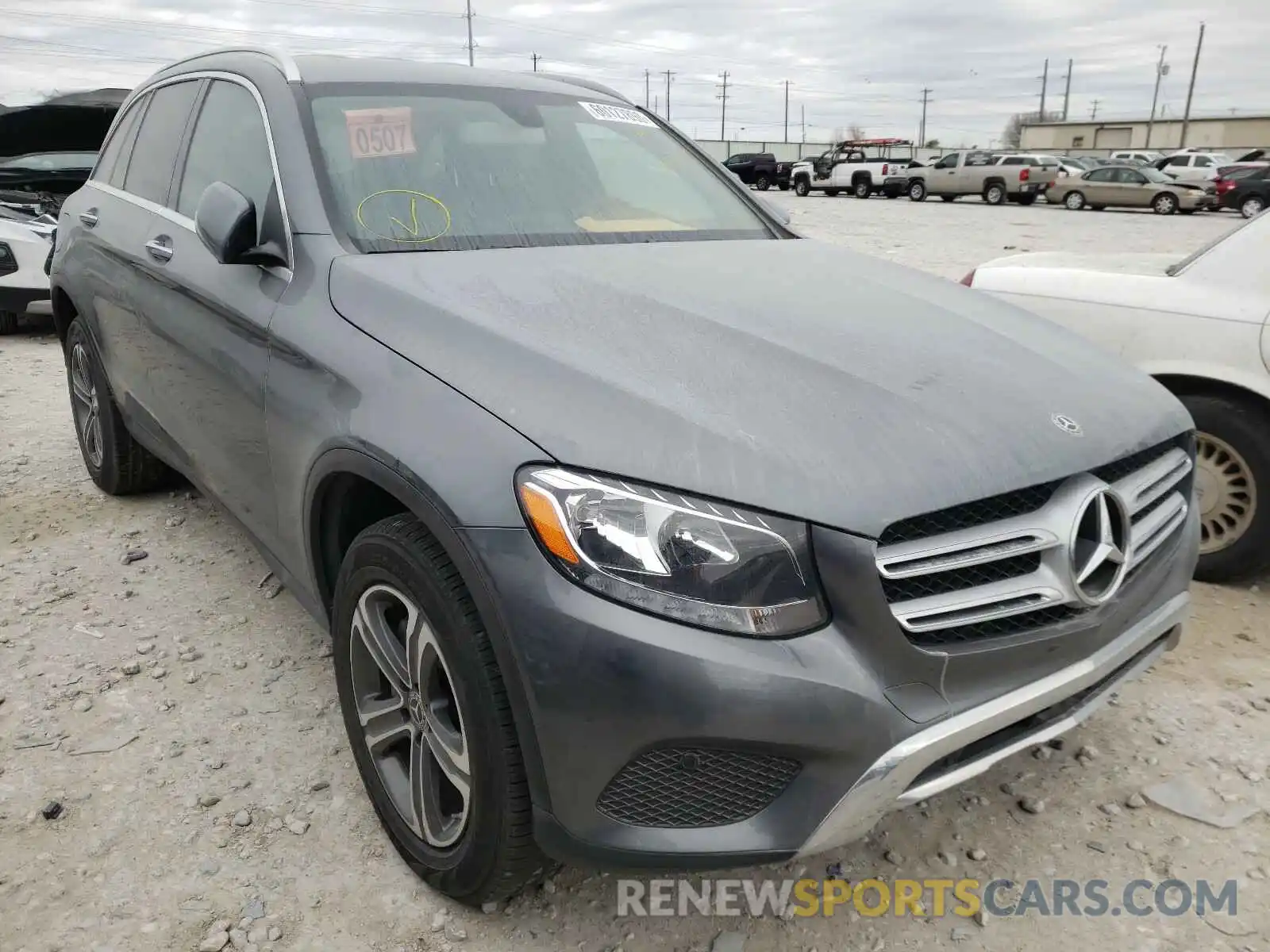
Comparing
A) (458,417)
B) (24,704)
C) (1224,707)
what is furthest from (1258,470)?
(24,704)

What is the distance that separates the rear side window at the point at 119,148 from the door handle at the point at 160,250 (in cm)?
91

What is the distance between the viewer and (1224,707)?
113 inches

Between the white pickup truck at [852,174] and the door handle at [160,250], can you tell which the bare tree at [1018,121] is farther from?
the door handle at [160,250]

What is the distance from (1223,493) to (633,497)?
9.39ft

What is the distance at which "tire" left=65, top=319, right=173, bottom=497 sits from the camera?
409 centimetres

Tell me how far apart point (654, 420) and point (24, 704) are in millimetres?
2249

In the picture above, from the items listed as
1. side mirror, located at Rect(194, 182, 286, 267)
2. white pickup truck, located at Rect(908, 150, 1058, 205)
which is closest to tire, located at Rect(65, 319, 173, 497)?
side mirror, located at Rect(194, 182, 286, 267)

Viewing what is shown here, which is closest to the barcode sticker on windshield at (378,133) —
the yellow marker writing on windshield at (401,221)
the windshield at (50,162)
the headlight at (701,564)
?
the yellow marker writing on windshield at (401,221)

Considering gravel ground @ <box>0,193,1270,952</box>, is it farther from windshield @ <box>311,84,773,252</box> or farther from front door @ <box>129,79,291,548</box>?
windshield @ <box>311,84,773,252</box>

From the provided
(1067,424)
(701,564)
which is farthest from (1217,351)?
(701,564)

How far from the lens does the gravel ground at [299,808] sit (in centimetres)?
205

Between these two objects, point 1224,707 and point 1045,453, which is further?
point 1224,707

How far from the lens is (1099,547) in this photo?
1837 millimetres

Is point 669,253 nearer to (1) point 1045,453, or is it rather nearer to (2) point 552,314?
(2) point 552,314
